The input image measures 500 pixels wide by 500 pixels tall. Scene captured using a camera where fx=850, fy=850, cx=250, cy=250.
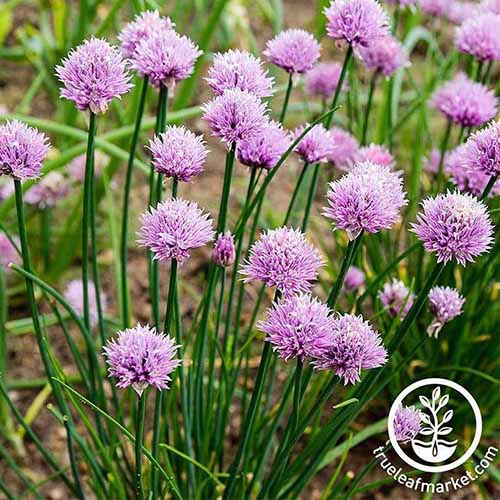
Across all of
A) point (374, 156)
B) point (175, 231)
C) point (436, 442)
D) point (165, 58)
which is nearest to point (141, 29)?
point (165, 58)

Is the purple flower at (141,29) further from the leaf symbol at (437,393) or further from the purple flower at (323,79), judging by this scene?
the leaf symbol at (437,393)

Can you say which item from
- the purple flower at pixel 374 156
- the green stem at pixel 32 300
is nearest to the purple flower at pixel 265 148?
the green stem at pixel 32 300

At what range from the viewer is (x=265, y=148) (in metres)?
1.04

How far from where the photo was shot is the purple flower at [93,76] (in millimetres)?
962

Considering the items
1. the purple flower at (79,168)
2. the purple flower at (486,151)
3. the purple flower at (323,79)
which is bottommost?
the purple flower at (79,168)

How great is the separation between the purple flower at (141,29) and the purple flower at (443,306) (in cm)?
51

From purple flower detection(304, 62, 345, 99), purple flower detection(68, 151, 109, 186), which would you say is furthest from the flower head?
purple flower detection(304, 62, 345, 99)

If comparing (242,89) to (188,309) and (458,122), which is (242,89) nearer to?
(458,122)

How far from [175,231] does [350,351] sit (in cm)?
23

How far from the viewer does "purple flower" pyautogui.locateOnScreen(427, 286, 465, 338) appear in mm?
1137

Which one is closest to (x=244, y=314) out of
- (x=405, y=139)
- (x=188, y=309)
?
(x=188, y=309)

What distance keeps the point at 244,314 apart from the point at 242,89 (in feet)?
3.35

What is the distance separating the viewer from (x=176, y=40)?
1041 millimetres

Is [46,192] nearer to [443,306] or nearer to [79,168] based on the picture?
[79,168]
